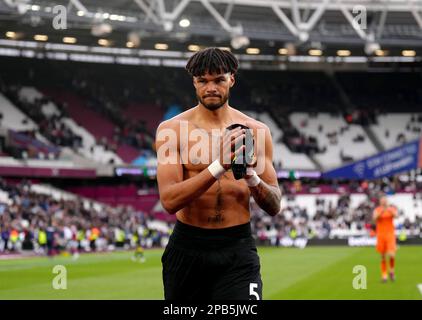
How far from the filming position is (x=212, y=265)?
518cm

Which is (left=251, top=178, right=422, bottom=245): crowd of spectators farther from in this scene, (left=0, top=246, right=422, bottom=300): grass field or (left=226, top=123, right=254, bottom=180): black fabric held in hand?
(left=226, top=123, right=254, bottom=180): black fabric held in hand

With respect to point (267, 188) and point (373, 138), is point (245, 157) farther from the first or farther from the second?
point (373, 138)

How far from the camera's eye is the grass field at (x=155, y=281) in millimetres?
15828

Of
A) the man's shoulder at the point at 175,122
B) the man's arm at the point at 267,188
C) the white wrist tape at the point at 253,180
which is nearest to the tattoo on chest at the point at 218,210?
the man's arm at the point at 267,188

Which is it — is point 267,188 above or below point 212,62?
below

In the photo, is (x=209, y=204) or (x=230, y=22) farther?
Result: (x=230, y=22)

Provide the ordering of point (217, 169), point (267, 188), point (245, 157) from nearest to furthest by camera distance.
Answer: point (245, 157), point (217, 169), point (267, 188)

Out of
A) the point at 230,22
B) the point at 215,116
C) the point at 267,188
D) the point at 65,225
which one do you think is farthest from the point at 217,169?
the point at 230,22

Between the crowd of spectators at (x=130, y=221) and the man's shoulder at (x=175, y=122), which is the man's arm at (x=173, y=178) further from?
A: the crowd of spectators at (x=130, y=221)

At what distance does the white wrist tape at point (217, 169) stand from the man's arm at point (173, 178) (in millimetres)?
22

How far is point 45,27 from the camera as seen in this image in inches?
1753

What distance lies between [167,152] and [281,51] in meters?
50.6

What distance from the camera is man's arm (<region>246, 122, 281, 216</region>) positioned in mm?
5000

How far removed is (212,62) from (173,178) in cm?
83
